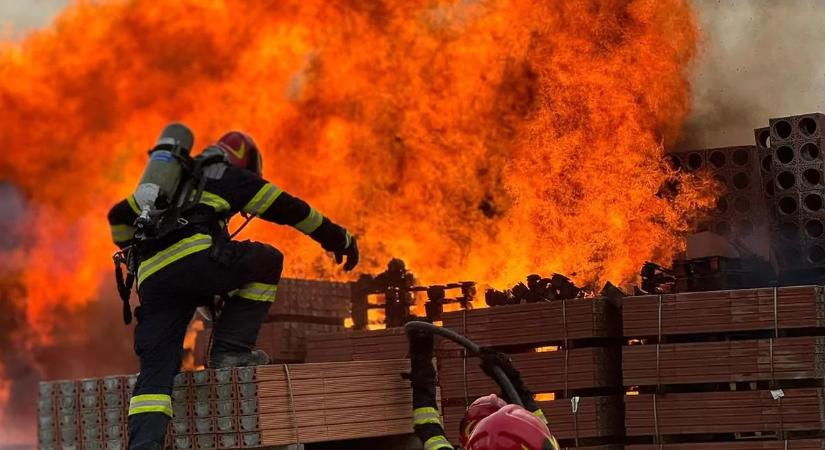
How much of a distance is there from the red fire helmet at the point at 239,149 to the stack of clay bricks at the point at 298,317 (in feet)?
18.6

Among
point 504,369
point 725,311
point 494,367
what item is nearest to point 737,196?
point 725,311

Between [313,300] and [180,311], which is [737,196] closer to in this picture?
[313,300]

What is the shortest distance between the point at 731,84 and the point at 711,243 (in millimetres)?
3569

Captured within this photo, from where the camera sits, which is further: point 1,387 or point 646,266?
point 1,387

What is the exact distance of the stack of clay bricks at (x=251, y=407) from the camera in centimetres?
754

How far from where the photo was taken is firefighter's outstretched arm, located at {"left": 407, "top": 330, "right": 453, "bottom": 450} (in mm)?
7898

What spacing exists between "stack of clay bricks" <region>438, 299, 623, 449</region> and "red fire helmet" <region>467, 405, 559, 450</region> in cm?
522

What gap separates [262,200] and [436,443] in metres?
1.67

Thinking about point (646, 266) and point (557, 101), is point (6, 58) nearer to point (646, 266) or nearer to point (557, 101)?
point (557, 101)

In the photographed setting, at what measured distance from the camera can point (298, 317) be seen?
14.8 m

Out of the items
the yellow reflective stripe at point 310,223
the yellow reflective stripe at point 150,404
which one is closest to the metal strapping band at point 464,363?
the yellow reflective stripe at point 310,223

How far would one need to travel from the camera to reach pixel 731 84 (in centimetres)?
1598

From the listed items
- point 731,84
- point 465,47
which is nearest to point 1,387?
point 465,47

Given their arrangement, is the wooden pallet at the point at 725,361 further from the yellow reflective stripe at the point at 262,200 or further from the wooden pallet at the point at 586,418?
the yellow reflective stripe at the point at 262,200
